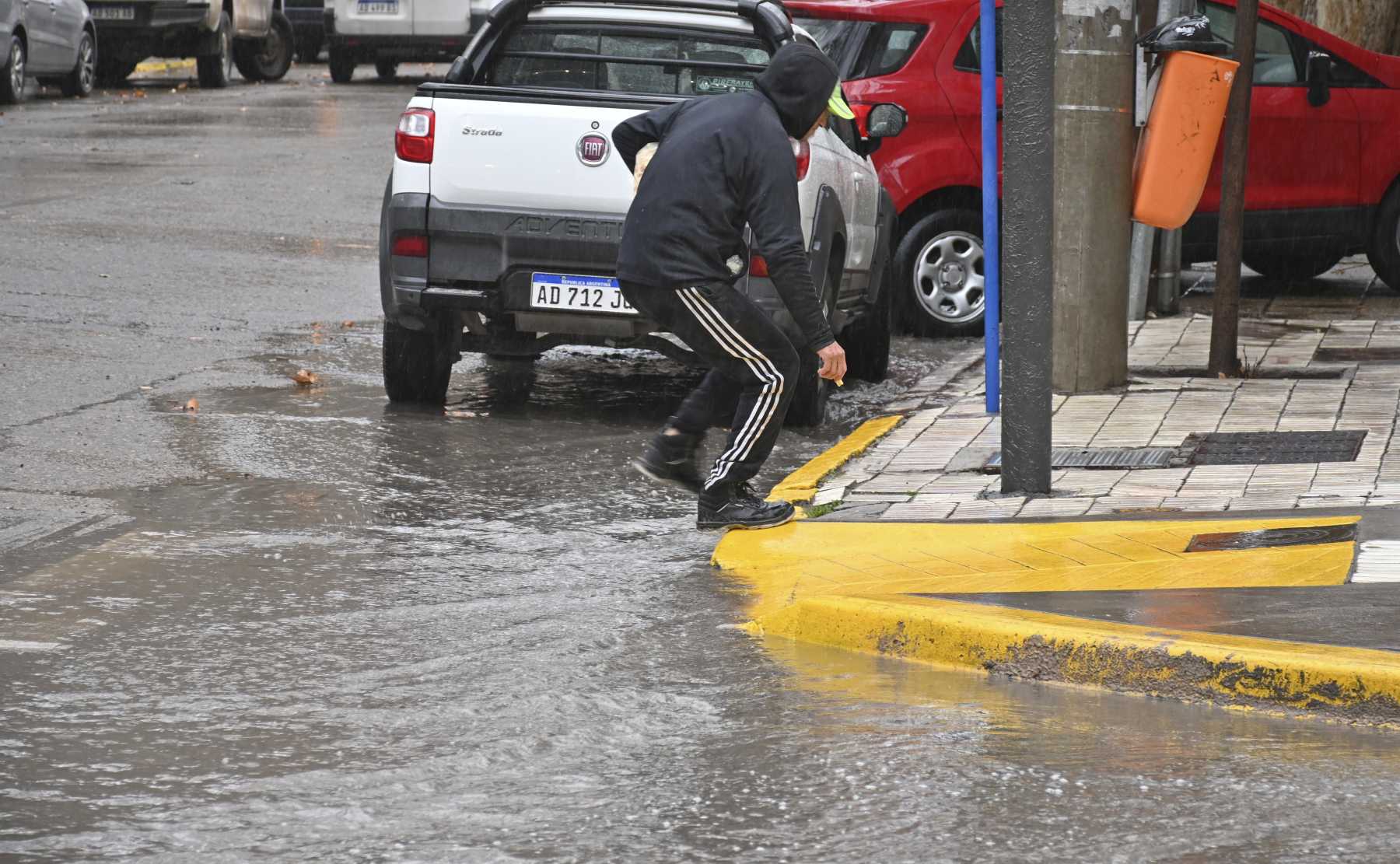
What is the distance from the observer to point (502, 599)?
614 cm

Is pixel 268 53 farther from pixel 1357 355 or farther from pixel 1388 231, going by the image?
pixel 1357 355

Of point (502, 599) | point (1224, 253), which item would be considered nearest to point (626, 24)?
point (1224, 253)

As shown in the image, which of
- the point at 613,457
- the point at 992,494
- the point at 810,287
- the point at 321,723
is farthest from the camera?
the point at 613,457

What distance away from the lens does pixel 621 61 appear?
9680 mm

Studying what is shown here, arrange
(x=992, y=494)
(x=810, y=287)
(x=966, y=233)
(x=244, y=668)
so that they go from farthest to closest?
(x=966, y=233)
(x=992, y=494)
(x=810, y=287)
(x=244, y=668)

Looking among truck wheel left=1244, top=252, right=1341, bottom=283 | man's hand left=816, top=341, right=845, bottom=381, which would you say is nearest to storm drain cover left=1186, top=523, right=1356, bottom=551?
man's hand left=816, top=341, right=845, bottom=381

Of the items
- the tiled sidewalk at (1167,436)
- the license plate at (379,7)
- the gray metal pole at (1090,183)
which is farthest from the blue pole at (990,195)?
the license plate at (379,7)

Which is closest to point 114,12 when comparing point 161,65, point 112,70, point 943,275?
point 112,70

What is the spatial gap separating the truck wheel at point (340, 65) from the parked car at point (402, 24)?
63cm

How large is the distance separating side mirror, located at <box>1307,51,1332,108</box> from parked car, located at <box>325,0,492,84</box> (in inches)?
657

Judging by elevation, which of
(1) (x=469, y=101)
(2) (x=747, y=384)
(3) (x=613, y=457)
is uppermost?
(1) (x=469, y=101)

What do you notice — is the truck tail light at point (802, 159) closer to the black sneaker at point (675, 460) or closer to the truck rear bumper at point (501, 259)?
the truck rear bumper at point (501, 259)

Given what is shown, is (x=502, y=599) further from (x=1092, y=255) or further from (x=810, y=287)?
(x=1092, y=255)

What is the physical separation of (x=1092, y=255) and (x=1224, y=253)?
75 cm
